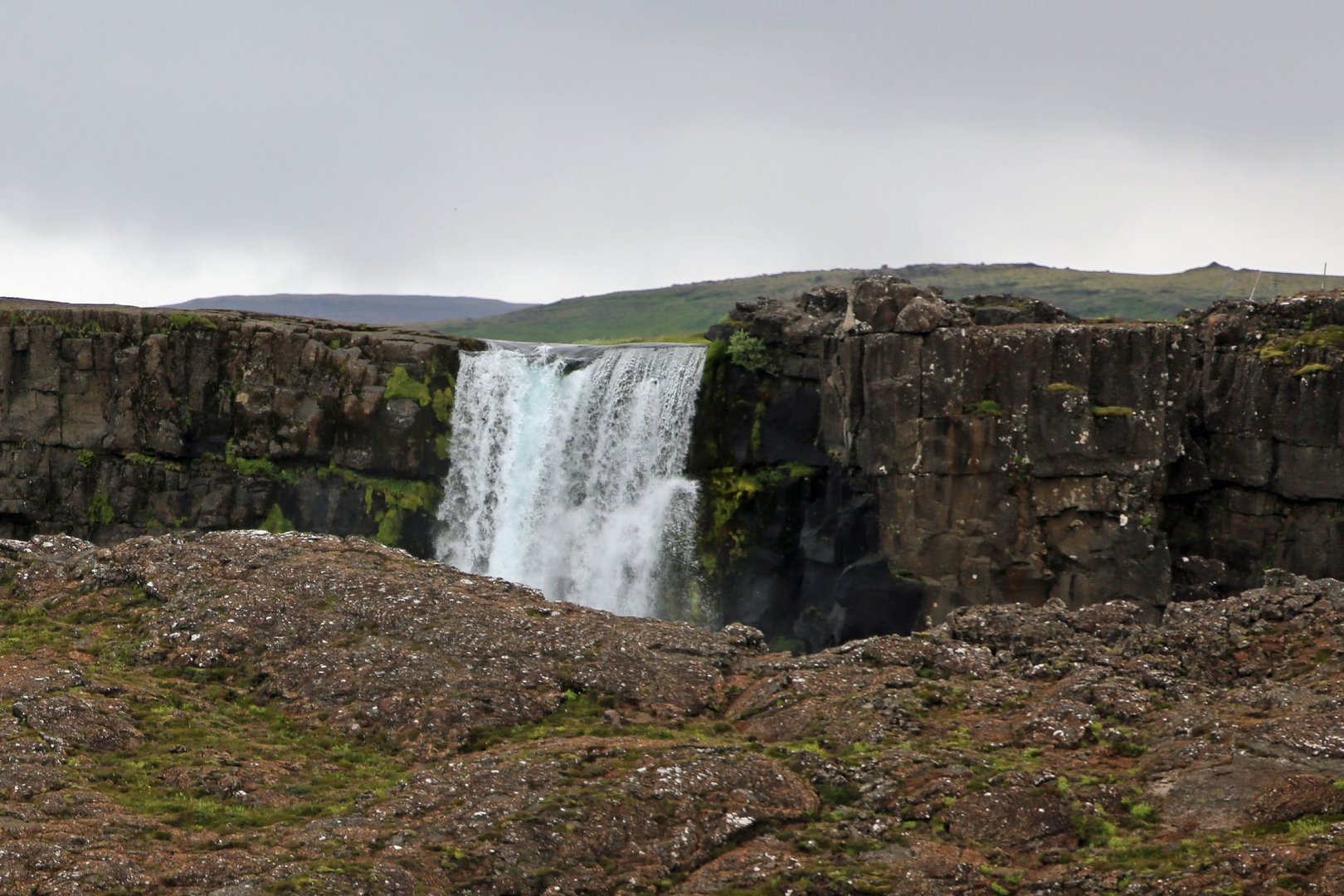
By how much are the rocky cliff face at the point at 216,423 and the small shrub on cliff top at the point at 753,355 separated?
50.3 feet

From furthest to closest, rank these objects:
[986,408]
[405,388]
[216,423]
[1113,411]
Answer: [216,423] → [405,388] → [986,408] → [1113,411]

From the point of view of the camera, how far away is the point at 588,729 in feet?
124

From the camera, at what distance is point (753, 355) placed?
74.0m

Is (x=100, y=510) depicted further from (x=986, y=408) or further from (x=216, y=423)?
(x=986, y=408)

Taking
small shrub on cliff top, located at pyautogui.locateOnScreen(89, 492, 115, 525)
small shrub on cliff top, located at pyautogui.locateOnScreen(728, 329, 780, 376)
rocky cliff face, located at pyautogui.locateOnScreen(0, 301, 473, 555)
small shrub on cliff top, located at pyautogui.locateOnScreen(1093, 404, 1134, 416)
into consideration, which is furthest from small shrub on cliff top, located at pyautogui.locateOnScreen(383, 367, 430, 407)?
small shrub on cliff top, located at pyautogui.locateOnScreen(1093, 404, 1134, 416)

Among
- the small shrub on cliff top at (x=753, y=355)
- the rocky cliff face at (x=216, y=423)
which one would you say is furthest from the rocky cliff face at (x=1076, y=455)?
the rocky cliff face at (x=216, y=423)

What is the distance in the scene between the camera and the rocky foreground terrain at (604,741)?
1186 inches

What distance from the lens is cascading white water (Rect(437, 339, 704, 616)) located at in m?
75.4

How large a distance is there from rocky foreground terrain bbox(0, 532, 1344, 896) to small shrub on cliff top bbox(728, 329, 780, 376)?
98.1ft

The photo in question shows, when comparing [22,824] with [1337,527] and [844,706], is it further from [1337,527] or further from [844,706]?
[1337,527]

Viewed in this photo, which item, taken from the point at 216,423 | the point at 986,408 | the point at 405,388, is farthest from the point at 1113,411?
the point at 216,423

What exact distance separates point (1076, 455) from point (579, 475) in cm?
2597

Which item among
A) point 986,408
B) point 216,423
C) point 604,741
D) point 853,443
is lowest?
point 604,741

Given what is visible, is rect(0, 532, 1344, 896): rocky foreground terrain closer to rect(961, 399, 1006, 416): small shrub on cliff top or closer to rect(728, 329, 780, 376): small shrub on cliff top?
rect(961, 399, 1006, 416): small shrub on cliff top
